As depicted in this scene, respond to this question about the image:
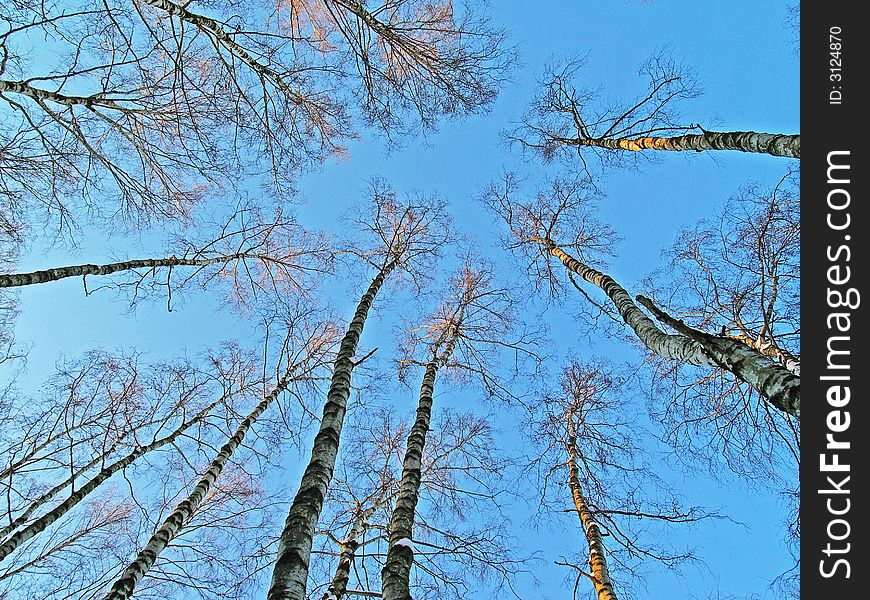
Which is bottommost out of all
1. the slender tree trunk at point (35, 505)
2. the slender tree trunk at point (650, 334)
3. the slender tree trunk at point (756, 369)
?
the slender tree trunk at point (35, 505)

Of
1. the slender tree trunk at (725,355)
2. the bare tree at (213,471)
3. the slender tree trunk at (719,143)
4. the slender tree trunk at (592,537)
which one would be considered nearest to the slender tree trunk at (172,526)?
the bare tree at (213,471)

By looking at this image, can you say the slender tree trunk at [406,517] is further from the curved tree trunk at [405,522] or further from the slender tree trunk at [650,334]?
the slender tree trunk at [650,334]

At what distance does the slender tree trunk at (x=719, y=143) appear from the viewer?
18.5ft

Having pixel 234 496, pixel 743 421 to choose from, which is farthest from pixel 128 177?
pixel 743 421

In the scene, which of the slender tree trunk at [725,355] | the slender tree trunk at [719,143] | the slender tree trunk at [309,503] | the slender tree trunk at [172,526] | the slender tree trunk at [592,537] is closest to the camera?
the slender tree trunk at [309,503]

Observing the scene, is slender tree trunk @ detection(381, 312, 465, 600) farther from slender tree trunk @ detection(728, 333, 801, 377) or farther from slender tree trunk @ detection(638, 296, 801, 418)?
slender tree trunk @ detection(728, 333, 801, 377)

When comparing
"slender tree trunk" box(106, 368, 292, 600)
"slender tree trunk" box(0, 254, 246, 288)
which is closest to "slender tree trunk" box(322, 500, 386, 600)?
"slender tree trunk" box(106, 368, 292, 600)

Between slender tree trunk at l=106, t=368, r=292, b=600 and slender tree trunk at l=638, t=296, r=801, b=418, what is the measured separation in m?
7.26

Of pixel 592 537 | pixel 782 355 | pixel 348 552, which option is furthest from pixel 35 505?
pixel 782 355

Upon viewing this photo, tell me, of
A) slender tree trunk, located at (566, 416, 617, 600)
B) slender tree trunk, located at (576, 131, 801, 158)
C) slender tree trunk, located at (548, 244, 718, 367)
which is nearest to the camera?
slender tree trunk, located at (548, 244, 718, 367)

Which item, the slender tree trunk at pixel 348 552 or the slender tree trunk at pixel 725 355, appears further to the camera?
the slender tree trunk at pixel 348 552

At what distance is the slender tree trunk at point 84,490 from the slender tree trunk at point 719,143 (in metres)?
10.5

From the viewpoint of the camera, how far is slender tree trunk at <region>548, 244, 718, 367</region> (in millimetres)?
4789
